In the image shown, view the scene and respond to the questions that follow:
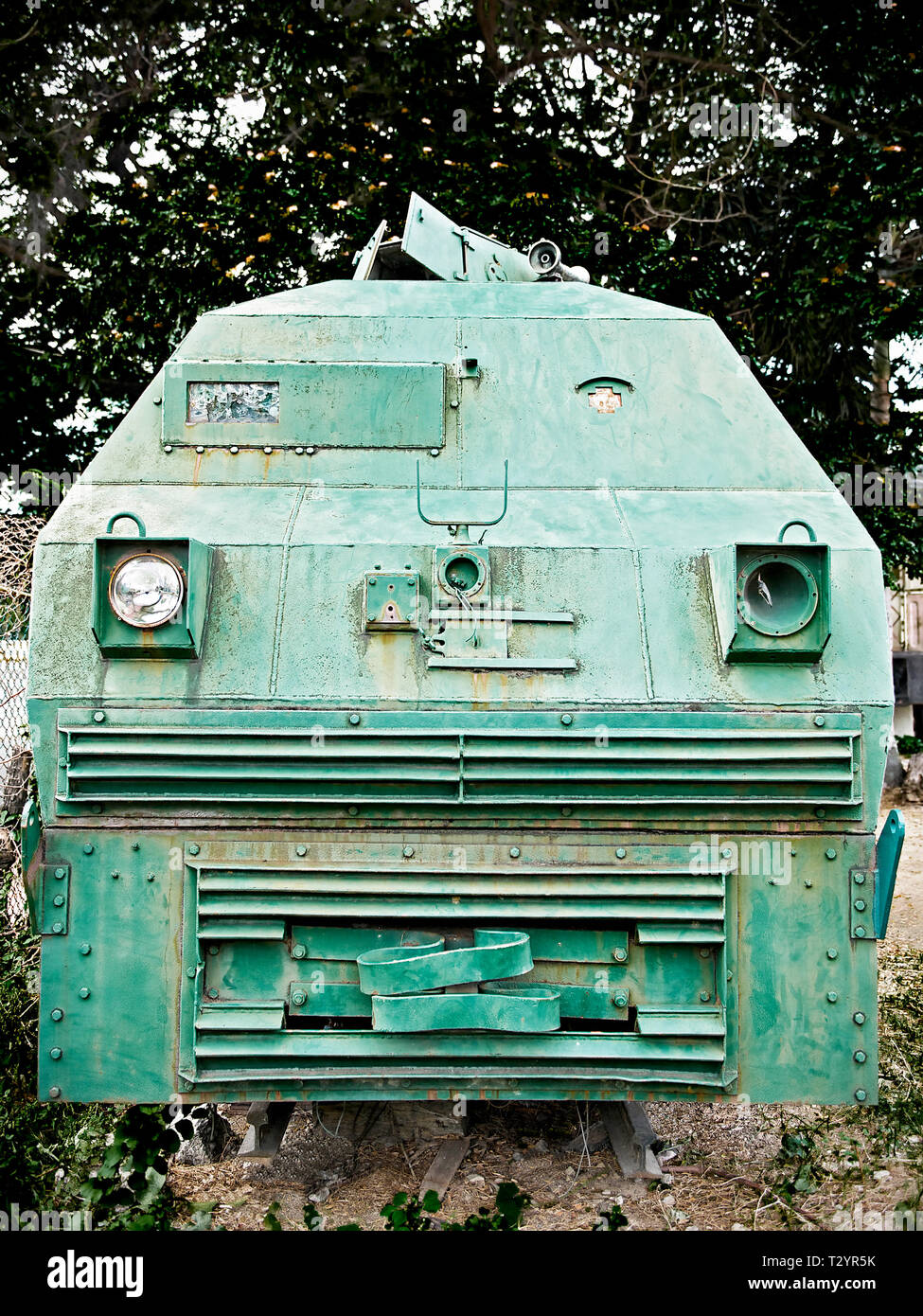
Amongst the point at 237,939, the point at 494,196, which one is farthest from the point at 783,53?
the point at 237,939

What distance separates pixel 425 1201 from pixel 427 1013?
2.60 ft

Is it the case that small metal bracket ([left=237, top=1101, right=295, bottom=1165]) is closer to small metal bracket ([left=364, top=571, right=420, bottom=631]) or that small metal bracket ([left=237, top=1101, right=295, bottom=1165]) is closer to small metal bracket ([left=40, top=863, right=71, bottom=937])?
small metal bracket ([left=40, top=863, right=71, bottom=937])

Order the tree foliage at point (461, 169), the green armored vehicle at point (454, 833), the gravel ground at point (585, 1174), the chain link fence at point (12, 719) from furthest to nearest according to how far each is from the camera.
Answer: the tree foliage at point (461, 169)
the chain link fence at point (12, 719)
the gravel ground at point (585, 1174)
the green armored vehicle at point (454, 833)

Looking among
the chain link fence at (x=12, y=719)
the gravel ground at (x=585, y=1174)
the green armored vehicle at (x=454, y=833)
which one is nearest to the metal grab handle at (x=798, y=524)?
the green armored vehicle at (x=454, y=833)

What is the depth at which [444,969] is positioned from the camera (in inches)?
138

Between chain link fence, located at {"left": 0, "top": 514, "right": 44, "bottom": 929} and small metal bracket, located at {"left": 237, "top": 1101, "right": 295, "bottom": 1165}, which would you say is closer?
small metal bracket, located at {"left": 237, "top": 1101, "right": 295, "bottom": 1165}

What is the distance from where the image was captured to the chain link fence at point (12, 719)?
6102mm

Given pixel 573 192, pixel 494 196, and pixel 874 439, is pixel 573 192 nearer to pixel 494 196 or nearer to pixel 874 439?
pixel 494 196

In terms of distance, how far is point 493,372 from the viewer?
4633mm

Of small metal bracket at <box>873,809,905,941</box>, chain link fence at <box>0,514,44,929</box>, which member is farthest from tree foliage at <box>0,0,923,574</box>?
small metal bracket at <box>873,809,905,941</box>

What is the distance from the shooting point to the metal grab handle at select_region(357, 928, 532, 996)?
351cm

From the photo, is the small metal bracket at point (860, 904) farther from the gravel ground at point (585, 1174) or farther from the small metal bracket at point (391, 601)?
the small metal bracket at point (391, 601)

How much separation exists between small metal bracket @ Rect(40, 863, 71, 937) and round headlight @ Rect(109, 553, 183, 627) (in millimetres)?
802

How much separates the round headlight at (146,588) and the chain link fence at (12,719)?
8.27 feet
